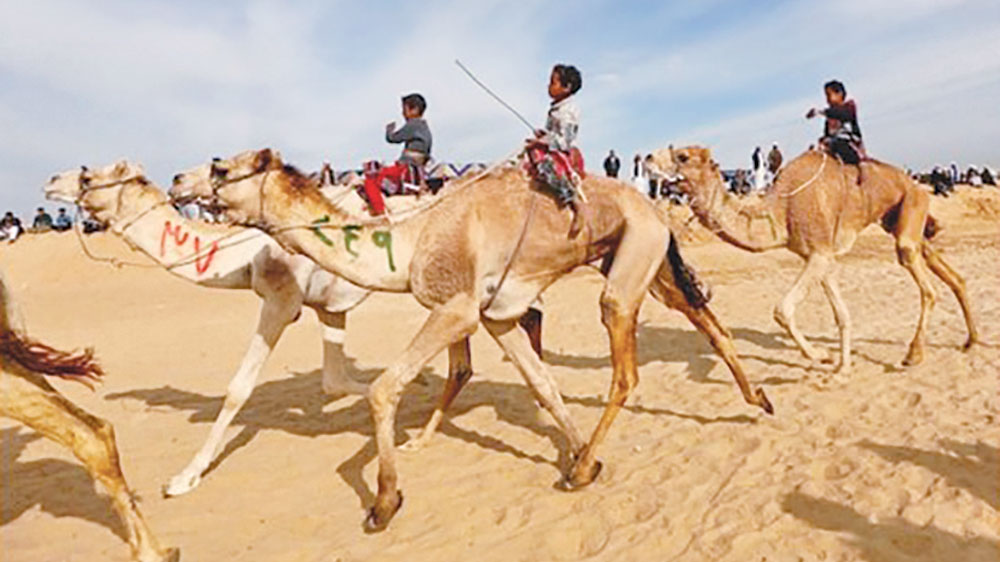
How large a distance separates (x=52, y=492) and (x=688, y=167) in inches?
267

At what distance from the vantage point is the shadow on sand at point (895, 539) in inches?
164

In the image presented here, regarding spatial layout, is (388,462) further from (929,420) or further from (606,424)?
(929,420)

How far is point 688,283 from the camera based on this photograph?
6938mm

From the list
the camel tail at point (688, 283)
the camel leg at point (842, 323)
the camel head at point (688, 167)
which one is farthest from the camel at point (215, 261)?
the camel leg at point (842, 323)

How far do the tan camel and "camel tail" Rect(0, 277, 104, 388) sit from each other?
5.40 feet

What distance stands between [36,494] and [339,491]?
2483mm

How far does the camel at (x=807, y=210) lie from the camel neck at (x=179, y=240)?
4399 millimetres

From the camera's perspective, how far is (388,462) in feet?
17.6

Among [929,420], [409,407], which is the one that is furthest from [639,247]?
[409,407]

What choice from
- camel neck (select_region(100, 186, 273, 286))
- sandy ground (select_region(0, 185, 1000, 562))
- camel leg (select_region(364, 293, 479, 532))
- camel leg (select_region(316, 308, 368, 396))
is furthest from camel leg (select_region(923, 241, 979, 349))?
camel neck (select_region(100, 186, 273, 286))

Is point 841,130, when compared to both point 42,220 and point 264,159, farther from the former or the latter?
point 42,220

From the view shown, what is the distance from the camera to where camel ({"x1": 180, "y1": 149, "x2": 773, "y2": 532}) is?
5445 millimetres

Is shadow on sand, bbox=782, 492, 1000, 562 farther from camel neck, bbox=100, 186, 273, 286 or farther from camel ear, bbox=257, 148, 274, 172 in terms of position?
camel neck, bbox=100, 186, 273, 286

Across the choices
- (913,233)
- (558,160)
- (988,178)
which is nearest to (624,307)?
A: (558,160)
